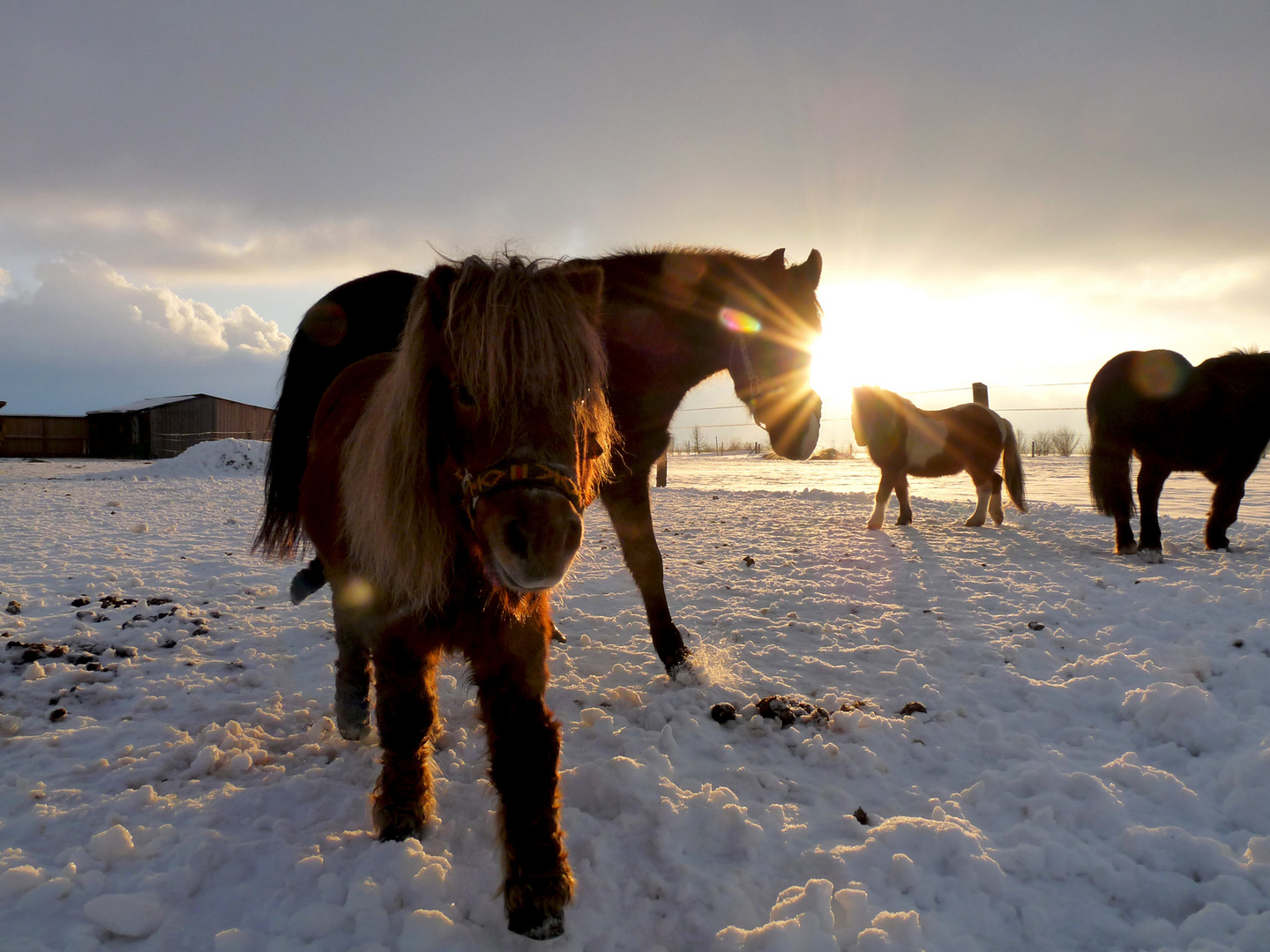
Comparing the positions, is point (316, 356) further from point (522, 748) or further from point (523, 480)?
point (522, 748)

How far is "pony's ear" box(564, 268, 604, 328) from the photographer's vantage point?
1975mm

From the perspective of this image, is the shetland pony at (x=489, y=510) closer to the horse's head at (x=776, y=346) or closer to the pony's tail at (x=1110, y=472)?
the horse's head at (x=776, y=346)

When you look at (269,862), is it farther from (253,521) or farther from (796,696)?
(253,521)

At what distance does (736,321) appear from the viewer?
3803mm

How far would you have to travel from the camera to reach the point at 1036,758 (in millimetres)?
2561

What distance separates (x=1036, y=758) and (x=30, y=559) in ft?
25.9

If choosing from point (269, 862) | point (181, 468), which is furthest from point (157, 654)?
point (181, 468)

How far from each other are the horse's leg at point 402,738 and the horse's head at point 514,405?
0.61 m

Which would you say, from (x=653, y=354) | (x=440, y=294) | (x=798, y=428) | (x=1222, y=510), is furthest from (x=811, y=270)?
(x=1222, y=510)

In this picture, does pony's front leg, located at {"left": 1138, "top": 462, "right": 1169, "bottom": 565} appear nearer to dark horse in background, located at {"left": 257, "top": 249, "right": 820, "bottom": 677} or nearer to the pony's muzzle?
dark horse in background, located at {"left": 257, "top": 249, "right": 820, "bottom": 677}

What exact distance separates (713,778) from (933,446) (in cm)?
828

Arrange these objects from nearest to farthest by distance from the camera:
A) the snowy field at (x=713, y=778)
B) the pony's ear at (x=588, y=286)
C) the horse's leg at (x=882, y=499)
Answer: the snowy field at (x=713, y=778) → the pony's ear at (x=588, y=286) → the horse's leg at (x=882, y=499)

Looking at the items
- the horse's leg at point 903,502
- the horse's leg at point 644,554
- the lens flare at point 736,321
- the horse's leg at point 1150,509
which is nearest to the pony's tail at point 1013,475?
the horse's leg at point 903,502

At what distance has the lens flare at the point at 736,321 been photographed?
12.4 feet
